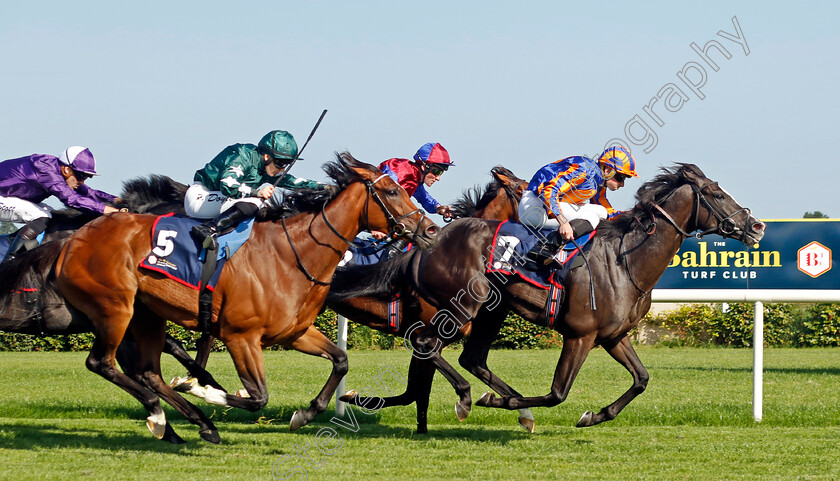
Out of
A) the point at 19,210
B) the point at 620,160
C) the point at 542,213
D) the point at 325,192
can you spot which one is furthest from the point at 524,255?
the point at 19,210

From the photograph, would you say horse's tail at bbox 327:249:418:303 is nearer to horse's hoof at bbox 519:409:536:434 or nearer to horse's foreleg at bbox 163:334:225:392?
horse's foreleg at bbox 163:334:225:392

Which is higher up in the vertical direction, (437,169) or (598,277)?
(437,169)

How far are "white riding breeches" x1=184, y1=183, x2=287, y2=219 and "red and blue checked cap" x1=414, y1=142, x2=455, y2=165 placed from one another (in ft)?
5.80

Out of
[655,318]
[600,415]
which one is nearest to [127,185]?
[600,415]

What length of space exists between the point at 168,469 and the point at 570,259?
2.86 m

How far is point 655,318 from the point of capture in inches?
773

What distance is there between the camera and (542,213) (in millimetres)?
6422

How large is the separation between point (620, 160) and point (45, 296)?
421 cm

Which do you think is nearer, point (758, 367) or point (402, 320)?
point (402, 320)

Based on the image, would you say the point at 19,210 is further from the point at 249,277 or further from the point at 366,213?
the point at 366,213

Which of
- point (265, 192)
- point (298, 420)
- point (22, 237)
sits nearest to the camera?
point (265, 192)

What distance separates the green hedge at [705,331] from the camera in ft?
Answer: 59.8

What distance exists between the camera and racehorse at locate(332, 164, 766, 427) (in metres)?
6.05

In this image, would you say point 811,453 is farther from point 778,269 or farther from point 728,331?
point 728,331
